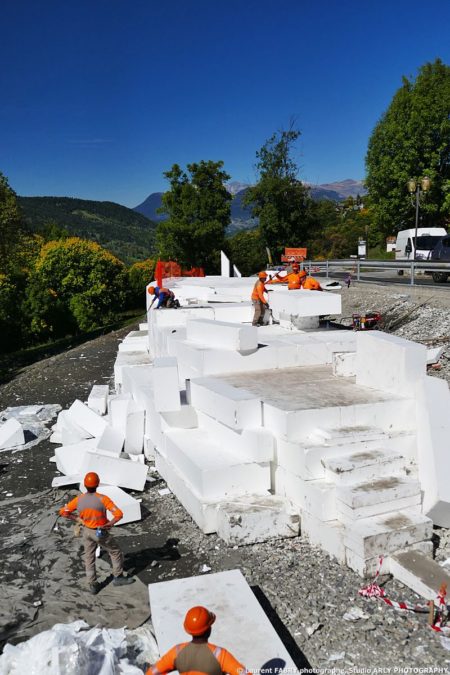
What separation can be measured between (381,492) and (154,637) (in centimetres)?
239

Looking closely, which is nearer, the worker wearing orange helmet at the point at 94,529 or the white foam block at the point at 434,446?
the worker wearing orange helmet at the point at 94,529

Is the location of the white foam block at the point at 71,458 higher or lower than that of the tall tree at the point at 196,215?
lower

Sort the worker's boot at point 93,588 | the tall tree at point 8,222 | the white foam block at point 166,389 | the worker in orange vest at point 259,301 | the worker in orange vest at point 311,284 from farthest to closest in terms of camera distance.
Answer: the tall tree at point 8,222
the worker in orange vest at point 311,284
the worker in orange vest at point 259,301
the white foam block at point 166,389
the worker's boot at point 93,588

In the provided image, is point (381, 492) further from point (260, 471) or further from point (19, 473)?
point (19, 473)

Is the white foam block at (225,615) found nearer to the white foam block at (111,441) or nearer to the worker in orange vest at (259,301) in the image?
the white foam block at (111,441)

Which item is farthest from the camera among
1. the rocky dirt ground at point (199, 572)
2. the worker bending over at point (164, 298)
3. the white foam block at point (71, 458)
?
the worker bending over at point (164, 298)

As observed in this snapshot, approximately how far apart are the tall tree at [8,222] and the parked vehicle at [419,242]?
1842cm

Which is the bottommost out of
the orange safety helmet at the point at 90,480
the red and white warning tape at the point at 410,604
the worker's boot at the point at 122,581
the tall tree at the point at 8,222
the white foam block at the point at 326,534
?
the worker's boot at the point at 122,581

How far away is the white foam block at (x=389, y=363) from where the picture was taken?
6.19m

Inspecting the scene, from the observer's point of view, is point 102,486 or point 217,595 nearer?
point 217,595

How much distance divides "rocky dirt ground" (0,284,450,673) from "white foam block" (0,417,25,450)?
3.93 feet

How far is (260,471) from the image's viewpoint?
596cm

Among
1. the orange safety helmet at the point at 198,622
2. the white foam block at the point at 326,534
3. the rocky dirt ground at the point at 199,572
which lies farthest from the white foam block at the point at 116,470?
the orange safety helmet at the point at 198,622

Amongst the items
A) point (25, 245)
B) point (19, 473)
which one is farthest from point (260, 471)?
point (25, 245)
